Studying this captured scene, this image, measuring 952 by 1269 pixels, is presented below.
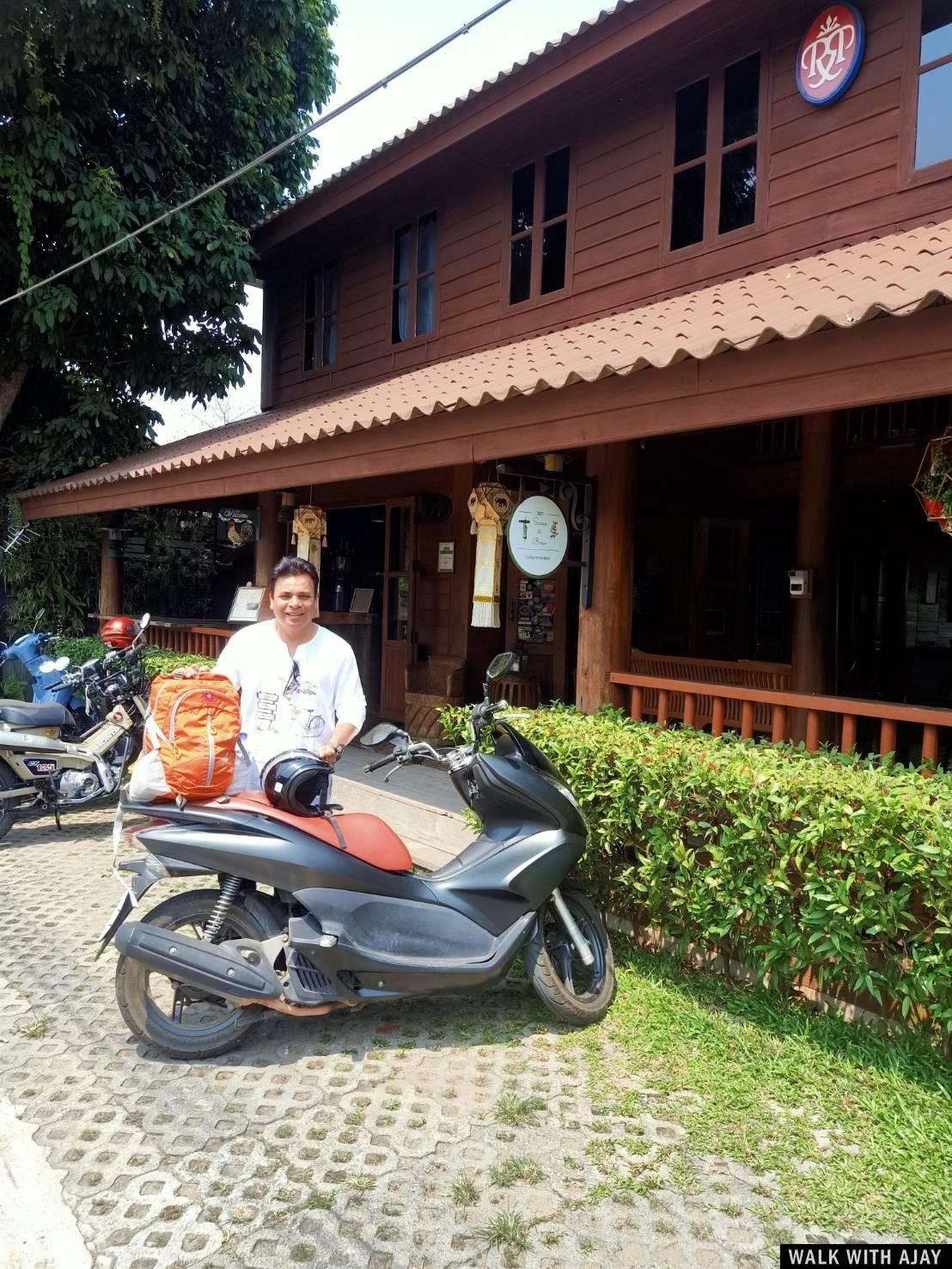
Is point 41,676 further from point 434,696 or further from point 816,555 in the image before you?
point 816,555

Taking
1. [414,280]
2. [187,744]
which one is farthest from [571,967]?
[414,280]

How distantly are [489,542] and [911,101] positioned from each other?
390cm

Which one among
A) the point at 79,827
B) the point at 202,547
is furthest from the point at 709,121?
the point at 202,547

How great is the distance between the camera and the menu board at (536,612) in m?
8.98

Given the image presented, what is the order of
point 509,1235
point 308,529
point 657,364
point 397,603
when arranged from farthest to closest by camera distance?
1. point 397,603
2. point 308,529
3. point 657,364
4. point 509,1235

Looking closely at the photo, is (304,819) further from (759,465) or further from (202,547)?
(202,547)

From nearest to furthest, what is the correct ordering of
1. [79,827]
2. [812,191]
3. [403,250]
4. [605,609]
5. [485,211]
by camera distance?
[605,609], [812,191], [79,827], [485,211], [403,250]

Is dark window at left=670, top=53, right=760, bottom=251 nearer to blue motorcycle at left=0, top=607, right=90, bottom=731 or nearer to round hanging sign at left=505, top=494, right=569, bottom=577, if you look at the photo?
round hanging sign at left=505, top=494, right=569, bottom=577

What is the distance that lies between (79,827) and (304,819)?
14.1ft

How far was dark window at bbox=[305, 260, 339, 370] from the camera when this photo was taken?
36.4 feet

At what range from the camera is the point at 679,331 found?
15.4 ft

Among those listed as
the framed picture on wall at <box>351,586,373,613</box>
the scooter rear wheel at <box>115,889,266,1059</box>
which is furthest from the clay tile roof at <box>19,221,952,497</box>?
the scooter rear wheel at <box>115,889,266,1059</box>

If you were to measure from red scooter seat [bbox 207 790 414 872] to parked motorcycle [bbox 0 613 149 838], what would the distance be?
→ 3.52 m

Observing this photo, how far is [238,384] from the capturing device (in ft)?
45.5
